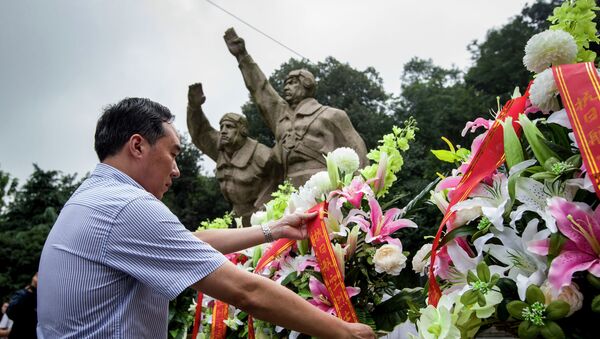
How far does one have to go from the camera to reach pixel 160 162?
6.57 ft

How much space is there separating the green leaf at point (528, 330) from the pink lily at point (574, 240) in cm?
10

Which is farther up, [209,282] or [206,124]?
[206,124]

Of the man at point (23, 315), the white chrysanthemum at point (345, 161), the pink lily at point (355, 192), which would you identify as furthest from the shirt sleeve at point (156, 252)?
the man at point (23, 315)

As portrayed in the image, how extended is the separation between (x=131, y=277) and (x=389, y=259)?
2.92ft

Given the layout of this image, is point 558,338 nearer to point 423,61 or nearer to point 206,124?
point 206,124

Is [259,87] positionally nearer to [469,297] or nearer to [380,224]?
[380,224]

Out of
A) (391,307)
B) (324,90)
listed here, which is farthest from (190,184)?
(391,307)

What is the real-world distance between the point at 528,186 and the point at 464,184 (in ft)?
0.90

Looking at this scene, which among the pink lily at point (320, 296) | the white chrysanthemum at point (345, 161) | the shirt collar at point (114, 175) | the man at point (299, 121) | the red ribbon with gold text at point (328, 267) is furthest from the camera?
the man at point (299, 121)

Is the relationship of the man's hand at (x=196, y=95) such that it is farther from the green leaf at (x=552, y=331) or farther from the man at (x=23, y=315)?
the green leaf at (x=552, y=331)

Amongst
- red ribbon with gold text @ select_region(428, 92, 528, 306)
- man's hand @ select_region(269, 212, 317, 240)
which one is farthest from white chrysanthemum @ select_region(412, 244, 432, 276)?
man's hand @ select_region(269, 212, 317, 240)

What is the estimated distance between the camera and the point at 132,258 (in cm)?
172

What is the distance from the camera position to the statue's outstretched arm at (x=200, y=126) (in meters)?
7.19

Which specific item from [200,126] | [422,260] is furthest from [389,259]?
[200,126]
